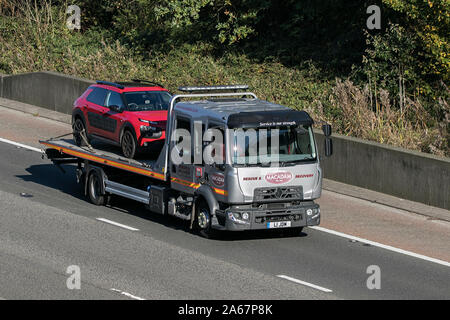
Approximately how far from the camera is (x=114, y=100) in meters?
20.0

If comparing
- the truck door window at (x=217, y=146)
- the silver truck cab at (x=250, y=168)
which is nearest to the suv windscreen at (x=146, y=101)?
the silver truck cab at (x=250, y=168)

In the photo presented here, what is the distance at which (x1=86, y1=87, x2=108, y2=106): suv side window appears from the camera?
2031cm

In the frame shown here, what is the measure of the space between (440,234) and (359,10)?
12435mm

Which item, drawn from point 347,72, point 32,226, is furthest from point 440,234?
point 347,72

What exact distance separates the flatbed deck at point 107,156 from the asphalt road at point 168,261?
1019 mm

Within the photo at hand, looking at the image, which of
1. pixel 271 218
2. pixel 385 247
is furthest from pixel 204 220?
pixel 385 247

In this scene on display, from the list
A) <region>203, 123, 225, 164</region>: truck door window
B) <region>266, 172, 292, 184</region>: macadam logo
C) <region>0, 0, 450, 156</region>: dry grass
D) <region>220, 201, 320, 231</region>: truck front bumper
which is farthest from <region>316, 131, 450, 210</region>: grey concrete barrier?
<region>203, 123, 225, 164</region>: truck door window

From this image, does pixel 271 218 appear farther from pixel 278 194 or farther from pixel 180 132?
pixel 180 132

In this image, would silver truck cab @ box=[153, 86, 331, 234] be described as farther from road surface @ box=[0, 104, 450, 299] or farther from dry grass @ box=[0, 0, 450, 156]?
dry grass @ box=[0, 0, 450, 156]

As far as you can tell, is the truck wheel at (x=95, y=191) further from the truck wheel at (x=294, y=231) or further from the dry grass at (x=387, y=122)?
the dry grass at (x=387, y=122)

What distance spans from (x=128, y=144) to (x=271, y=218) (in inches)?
157

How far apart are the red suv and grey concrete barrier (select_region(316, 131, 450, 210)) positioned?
481 centimetres

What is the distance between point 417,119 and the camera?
24.6 metres
